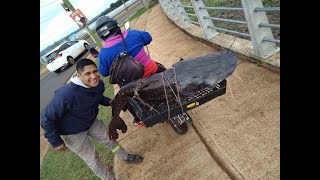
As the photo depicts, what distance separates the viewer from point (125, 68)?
3266mm

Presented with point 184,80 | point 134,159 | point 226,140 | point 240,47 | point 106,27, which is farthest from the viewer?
point 240,47

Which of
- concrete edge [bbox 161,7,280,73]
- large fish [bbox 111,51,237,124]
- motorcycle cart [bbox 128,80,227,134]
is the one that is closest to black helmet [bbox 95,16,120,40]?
large fish [bbox 111,51,237,124]

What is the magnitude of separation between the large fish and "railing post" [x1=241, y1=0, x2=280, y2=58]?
147 centimetres

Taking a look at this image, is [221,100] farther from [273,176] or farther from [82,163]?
[82,163]

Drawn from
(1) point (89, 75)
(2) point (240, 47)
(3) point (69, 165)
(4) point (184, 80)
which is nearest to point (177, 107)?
(4) point (184, 80)

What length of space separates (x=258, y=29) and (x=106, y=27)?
8.06ft

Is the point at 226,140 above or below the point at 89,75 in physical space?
below

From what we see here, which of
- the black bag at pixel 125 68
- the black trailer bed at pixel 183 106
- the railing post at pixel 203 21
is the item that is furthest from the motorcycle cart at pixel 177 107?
the railing post at pixel 203 21

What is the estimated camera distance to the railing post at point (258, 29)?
4121mm

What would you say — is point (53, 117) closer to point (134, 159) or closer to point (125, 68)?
point (125, 68)

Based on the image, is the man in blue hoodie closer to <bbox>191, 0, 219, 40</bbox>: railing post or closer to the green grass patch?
the green grass patch

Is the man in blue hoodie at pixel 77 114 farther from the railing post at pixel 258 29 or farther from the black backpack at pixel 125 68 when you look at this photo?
the railing post at pixel 258 29

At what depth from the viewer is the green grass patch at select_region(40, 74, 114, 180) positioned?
14.9ft

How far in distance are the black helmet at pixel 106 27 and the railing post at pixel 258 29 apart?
6.90 feet
